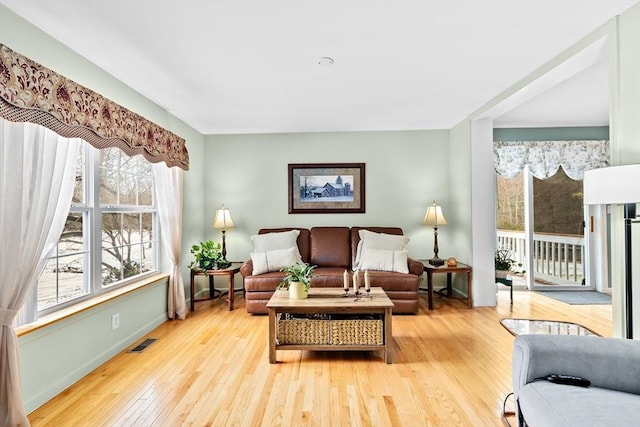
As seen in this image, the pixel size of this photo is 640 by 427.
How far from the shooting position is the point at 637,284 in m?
1.99

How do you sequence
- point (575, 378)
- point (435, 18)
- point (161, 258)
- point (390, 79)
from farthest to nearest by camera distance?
point (161, 258)
point (390, 79)
point (435, 18)
point (575, 378)

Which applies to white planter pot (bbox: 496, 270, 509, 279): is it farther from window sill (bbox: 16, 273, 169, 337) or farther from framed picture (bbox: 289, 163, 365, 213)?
window sill (bbox: 16, 273, 169, 337)

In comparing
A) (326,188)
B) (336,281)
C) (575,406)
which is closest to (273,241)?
(336,281)

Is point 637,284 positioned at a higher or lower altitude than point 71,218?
lower

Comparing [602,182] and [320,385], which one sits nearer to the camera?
[602,182]

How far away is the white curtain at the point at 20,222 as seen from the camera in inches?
75.2

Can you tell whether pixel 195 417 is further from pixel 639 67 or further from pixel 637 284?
pixel 639 67

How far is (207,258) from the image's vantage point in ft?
14.4

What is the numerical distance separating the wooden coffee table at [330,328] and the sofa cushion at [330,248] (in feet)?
5.82

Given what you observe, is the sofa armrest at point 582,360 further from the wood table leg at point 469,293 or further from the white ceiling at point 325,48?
the wood table leg at point 469,293

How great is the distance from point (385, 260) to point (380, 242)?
315mm

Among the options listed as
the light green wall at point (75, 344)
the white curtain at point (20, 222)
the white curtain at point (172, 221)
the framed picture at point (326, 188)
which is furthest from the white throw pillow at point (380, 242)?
the white curtain at point (20, 222)

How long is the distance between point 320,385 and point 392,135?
373 cm

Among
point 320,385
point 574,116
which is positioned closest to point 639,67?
point 320,385
